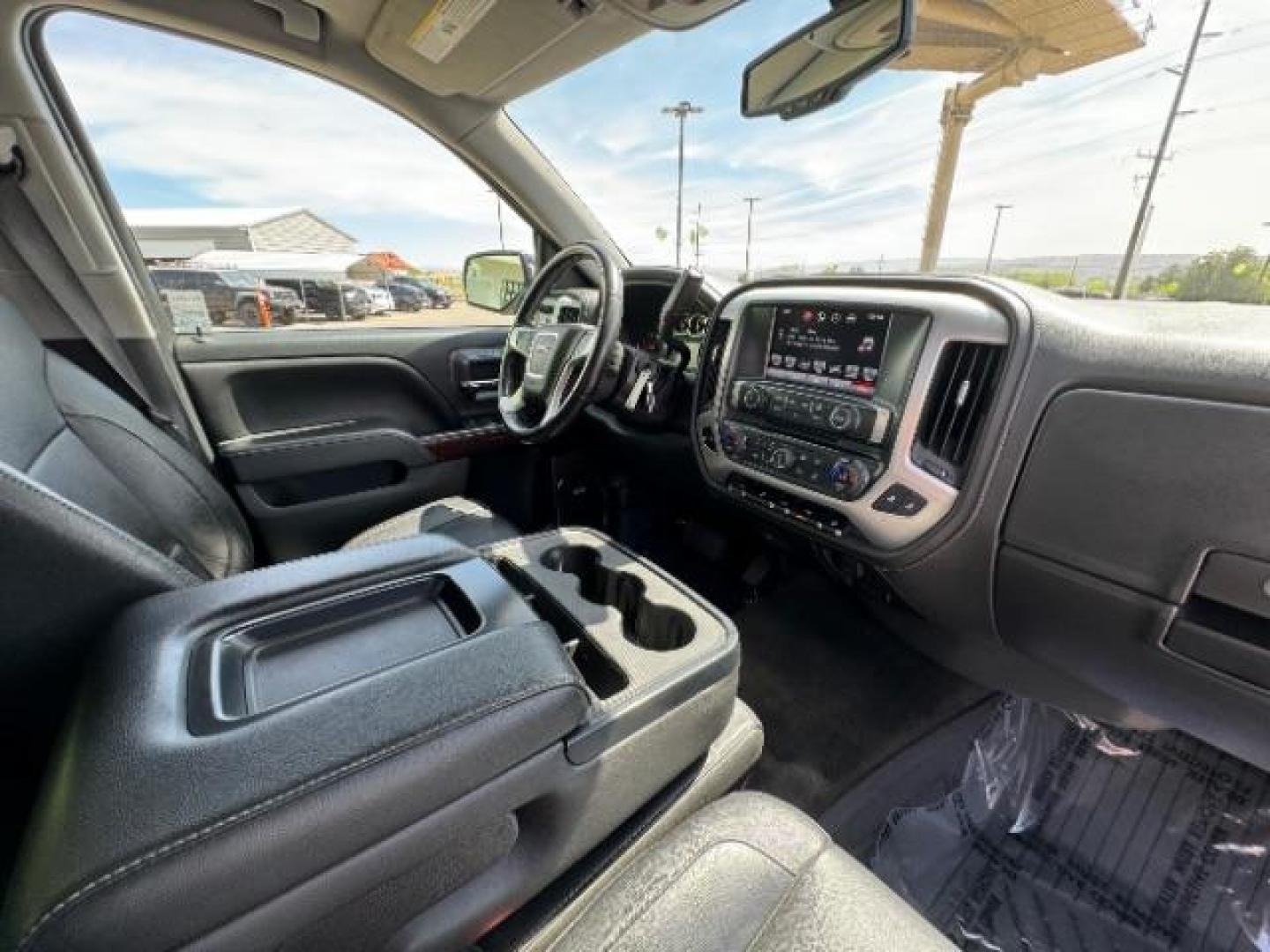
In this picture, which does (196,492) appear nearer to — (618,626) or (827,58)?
(618,626)

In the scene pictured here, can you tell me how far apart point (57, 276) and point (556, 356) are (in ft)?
4.32

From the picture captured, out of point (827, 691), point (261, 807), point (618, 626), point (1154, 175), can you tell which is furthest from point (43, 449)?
point (1154, 175)

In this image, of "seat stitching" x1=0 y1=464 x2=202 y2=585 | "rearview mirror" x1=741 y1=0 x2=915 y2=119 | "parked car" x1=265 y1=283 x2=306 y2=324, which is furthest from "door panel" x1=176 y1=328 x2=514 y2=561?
"rearview mirror" x1=741 y1=0 x2=915 y2=119

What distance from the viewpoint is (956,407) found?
107cm

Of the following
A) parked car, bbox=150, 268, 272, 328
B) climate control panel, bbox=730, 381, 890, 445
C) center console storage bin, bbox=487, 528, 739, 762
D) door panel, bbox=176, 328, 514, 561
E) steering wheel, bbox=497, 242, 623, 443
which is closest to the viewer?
center console storage bin, bbox=487, 528, 739, 762

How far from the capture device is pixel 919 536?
1.15 m

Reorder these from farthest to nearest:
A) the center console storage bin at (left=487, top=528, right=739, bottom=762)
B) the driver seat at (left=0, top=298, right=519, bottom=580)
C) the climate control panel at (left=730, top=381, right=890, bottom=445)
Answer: the climate control panel at (left=730, top=381, right=890, bottom=445)
the driver seat at (left=0, top=298, right=519, bottom=580)
the center console storage bin at (left=487, top=528, right=739, bottom=762)

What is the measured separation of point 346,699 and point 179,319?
1.92 meters

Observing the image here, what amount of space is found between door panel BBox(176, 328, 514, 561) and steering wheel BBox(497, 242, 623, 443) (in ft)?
1.62

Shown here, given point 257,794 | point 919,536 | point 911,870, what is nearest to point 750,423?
point 919,536

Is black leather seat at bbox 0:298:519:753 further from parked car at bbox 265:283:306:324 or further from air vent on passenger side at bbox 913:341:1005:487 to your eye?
air vent on passenger side at bbox 913:341:1005:487

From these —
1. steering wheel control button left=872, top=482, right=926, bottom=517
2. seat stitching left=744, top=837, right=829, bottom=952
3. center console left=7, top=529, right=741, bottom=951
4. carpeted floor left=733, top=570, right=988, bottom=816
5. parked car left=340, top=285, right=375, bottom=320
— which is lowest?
carpeted floor left=733, top=570, right=988, bottom=816

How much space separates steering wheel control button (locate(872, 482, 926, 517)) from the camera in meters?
1.10

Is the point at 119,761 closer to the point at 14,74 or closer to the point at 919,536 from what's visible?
the point at 919,536
